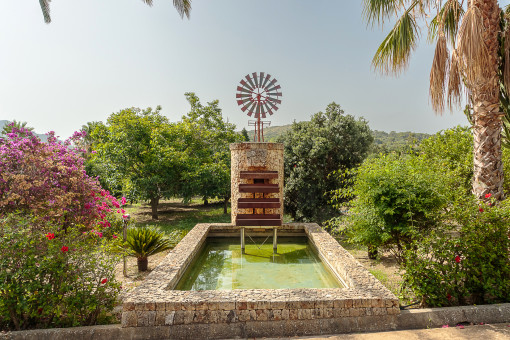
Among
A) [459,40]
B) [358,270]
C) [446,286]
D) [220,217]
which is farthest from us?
[220,217]

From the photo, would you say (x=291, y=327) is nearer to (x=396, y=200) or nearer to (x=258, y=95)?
(x=396, y=200)

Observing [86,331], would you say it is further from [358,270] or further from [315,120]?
[315,120]

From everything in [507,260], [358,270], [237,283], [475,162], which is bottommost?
[237,283]

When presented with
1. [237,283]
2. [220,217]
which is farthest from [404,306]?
[220,217]

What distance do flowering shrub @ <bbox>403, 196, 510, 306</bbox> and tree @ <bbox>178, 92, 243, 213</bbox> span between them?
10074mm

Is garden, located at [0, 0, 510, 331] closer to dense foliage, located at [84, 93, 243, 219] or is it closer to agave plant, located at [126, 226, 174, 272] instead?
agave plant, located at [126, 226, 174, 272]

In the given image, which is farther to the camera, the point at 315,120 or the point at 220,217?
the point at 220,217

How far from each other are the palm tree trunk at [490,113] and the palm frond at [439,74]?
55 centimetres

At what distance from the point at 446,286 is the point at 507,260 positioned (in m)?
0.88

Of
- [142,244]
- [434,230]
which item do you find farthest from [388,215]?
[142,244]

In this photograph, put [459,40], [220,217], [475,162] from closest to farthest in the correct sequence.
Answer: [459,40]
[475,162]
[220,217]

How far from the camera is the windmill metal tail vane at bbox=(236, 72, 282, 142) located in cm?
884

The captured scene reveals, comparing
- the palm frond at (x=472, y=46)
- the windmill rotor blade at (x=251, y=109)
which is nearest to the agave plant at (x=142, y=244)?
the windmill rotor blade at (x=251, y=109)

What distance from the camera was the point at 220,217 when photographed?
15.2 m
